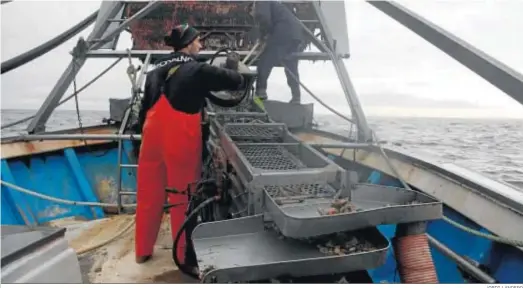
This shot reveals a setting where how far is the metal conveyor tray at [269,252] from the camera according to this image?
154cm

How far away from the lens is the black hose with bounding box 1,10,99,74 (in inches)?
149

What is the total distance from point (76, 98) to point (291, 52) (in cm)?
257

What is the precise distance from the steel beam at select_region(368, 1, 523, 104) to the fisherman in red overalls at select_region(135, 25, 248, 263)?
3.25 feet

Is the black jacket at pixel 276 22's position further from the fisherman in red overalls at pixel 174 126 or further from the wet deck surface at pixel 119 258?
the wet deck surface at pixel 119 258

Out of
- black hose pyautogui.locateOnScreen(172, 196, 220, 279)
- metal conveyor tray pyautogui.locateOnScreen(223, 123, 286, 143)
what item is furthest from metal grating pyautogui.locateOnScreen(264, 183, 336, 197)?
metal conveyor tray pyautogui.locateOnScreen(223, 123, 286, 143)

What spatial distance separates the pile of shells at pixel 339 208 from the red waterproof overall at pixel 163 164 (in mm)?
1310

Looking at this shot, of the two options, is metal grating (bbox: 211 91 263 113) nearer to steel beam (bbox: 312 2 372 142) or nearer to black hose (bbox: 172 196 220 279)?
black hose (bbox: 172 196 220 279)

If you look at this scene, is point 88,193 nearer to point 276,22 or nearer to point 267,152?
point 276,22

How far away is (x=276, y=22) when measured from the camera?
5.29 m

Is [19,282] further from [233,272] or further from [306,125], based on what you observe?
[306,125]

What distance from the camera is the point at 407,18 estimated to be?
236 cm

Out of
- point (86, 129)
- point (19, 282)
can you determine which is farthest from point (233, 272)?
point (86, 129)

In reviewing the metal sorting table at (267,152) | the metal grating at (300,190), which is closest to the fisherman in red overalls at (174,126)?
the metal sorting table at (267,152)

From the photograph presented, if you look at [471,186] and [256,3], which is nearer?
[471,186]
